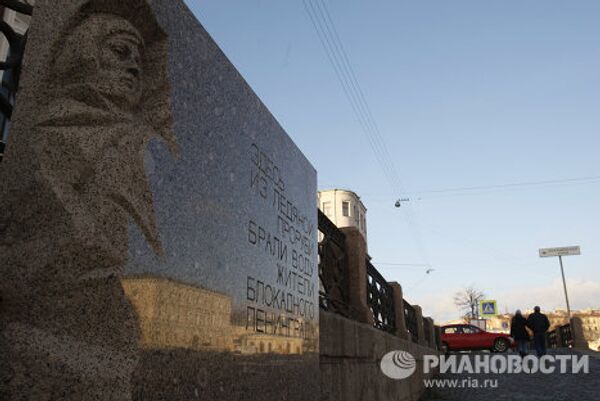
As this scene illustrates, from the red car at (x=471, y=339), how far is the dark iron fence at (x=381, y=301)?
14579 mm

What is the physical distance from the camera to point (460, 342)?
78.3 feet

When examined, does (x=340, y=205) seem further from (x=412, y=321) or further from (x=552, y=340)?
(x=412, y=321)

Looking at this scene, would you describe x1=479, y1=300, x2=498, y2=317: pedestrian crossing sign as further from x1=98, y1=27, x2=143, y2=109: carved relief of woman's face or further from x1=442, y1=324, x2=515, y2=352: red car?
x1=98, y1=27, x2=143, y2=109: carved relief of woman's face

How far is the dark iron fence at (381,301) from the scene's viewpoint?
836 cm

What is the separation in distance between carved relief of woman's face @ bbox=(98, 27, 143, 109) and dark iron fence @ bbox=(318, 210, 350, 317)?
3.93 m

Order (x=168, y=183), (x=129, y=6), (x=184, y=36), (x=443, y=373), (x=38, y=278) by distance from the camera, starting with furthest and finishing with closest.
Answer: (x=443, y=373), (x=184, y=36), (x=168, y=183), (x=129, y=6), (x=38, y=278)

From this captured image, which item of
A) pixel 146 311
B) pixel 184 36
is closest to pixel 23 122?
pixel 146 311

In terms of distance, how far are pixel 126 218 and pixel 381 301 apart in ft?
26.0

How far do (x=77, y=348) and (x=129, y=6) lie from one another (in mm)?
1252

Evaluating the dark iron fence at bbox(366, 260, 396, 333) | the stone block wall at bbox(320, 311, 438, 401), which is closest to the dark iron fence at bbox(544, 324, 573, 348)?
the dark iron fence at bbox(366, 260, 396, 333)

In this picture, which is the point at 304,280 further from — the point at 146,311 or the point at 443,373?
the point at 443,373

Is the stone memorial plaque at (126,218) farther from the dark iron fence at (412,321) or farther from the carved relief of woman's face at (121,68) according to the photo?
the dark iron fence at (412,321)

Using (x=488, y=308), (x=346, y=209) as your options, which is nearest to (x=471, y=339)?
(x=488, y=308)

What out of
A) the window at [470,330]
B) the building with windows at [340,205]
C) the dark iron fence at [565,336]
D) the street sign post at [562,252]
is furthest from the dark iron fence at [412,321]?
the building with windows at [340,205]
